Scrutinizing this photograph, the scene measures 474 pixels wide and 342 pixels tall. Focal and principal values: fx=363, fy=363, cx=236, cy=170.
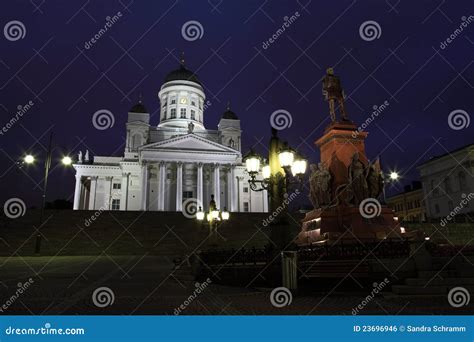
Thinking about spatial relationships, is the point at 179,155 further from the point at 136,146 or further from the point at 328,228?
the point at 328,228

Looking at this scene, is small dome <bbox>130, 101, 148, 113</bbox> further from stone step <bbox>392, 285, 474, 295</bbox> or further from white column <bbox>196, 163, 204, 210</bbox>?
stone step <bbox>392, 285, 474, 295</bbox>

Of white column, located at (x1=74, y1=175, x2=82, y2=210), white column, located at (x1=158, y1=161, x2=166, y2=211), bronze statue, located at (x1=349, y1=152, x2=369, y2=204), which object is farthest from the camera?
white column, located at (x1=74, y1=175, x2=82, y2=210)

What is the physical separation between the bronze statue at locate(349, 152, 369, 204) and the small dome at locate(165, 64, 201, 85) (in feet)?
186

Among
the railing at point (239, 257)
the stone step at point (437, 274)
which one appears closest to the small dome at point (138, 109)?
the railing at point (239, 257)

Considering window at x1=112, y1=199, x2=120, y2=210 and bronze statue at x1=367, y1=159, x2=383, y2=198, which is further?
window at x1=112, y1=199, x2=120, y2=210

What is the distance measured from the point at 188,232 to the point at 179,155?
2076 cm

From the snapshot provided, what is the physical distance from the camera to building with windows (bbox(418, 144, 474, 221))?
5491 centimetres

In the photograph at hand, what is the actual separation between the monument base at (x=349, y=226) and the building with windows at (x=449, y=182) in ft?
153

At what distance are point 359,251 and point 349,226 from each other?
11.0ft

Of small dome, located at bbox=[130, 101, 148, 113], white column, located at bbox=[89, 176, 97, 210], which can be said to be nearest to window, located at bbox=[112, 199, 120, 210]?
white column, located at bbox=[89, 176, 97, 210]

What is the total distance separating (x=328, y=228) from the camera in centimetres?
1286

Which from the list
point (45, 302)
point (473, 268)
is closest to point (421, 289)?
point (473, 268)

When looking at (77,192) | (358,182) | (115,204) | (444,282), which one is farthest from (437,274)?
(77,192)

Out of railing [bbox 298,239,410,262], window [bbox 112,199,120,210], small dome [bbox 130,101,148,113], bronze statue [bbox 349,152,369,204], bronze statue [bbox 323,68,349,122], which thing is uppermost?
small dome [bbox 130,101,148,113]
